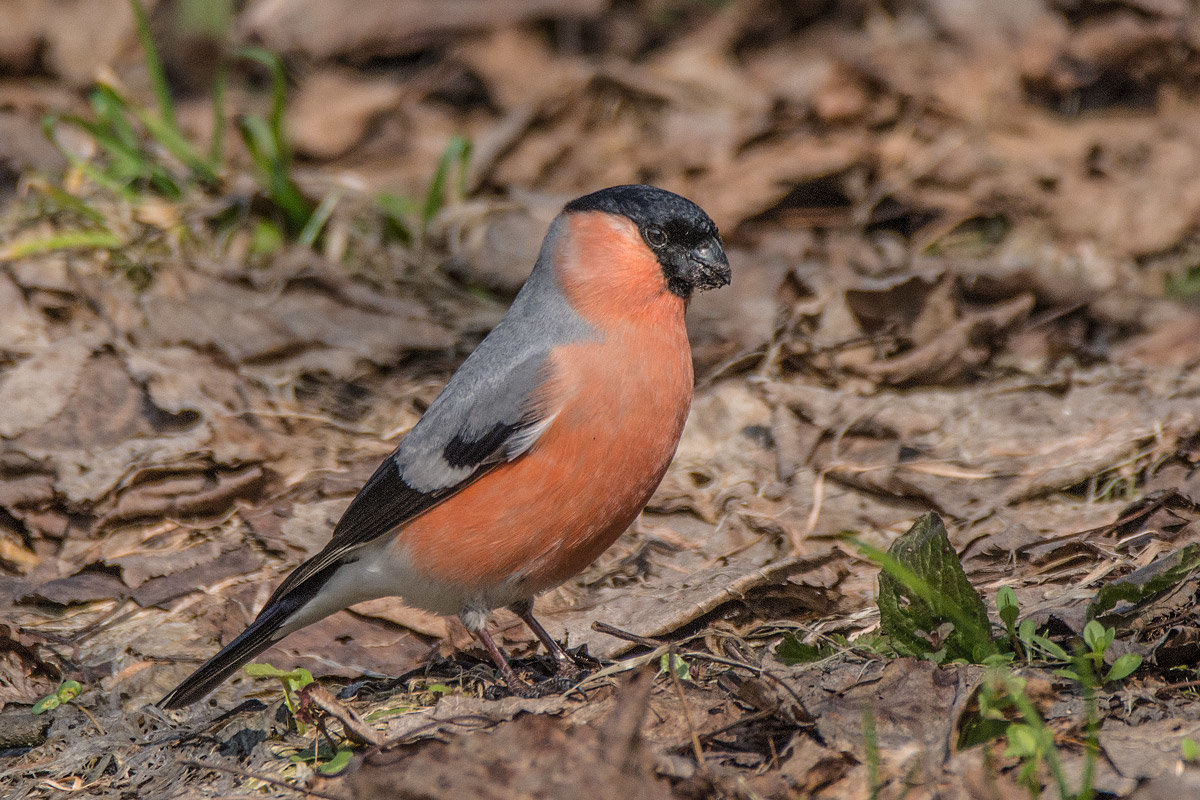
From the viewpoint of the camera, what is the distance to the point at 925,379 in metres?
5.62

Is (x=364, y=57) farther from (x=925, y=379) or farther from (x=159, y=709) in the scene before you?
(x=159, y=709)

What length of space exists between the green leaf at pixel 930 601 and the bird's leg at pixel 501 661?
4.04ft

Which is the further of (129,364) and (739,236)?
(739,236)

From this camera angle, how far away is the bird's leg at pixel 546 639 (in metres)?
3.92

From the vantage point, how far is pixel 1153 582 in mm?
3059

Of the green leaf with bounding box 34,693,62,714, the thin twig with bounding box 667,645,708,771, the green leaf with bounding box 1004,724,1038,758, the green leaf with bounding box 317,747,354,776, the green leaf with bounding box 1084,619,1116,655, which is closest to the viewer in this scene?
the green leaf with bounding box 1004,724,1038,758

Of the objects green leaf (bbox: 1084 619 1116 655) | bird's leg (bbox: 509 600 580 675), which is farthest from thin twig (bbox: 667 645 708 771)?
green leaf (bbox: 1084 619 1116 655)

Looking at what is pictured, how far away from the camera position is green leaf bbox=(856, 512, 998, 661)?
312cm

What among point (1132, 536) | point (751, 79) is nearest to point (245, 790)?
point (1132, 536)

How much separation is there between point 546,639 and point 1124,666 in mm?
1976

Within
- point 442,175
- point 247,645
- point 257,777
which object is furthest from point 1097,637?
point 442,175

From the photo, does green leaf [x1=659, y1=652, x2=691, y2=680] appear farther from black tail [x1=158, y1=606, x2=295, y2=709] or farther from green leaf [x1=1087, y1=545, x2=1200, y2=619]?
black tail [x1=158, y1=606, x2=295, y2=709]

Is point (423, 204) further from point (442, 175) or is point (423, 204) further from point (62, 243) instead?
point (62, 243)

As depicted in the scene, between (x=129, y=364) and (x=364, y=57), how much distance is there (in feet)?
13.8
